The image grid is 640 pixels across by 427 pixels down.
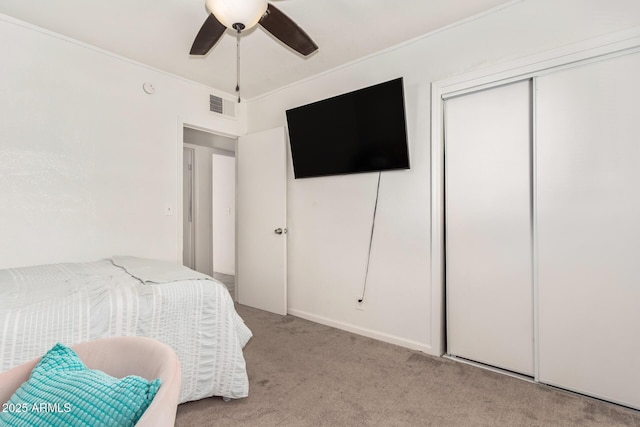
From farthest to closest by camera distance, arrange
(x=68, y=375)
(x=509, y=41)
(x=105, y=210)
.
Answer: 1. (x=105, y=210)
2. (x=509, y=41)
3. (x=68, y=375)

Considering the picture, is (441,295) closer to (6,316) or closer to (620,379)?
(620,379)

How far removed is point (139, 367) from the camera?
2.97ft

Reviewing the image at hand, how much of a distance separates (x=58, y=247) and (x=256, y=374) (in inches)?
73.8

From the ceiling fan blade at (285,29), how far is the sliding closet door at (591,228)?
1.56 metres

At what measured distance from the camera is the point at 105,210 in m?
2.80

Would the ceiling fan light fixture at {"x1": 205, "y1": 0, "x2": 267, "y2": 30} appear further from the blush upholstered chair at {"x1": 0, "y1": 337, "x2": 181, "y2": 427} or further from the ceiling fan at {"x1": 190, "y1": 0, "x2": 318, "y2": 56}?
the blush upholstered chair at {"x1": 0, "y1": 337, "x2": 181, "y2": 427}

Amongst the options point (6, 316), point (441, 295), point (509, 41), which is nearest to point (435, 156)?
point (509, 41)

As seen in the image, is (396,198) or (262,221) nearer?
(396,198)

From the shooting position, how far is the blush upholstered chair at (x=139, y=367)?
65 centimetres

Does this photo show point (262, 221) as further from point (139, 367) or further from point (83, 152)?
point (139, 367)

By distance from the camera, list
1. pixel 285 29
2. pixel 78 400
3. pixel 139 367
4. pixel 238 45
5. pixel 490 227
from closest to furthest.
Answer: pixel 78 400
pixel 139 367
pixel 285 29
pixel 490 227
pixel 238 45

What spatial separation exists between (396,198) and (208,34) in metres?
1.83

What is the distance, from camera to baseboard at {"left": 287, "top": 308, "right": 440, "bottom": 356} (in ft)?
8.50

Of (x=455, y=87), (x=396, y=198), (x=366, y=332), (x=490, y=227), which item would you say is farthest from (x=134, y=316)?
(x=455, y=87)
